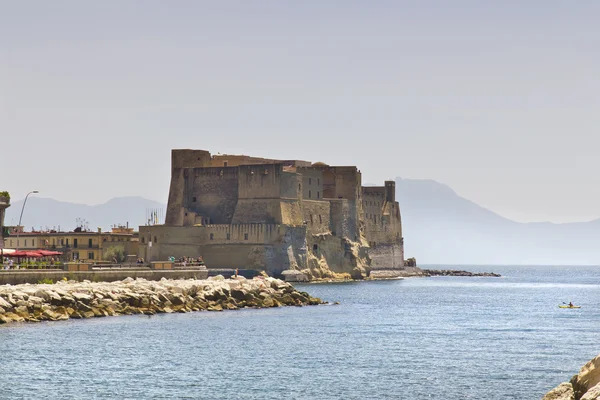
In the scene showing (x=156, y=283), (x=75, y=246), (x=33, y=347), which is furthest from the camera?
(x=75, y=246)

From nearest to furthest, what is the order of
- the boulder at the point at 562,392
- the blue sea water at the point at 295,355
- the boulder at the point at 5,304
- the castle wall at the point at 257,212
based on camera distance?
the boulder at the point at 562,392 → the blue sea water at the point at 295,355 → the boulder at the point at 5,304 → the castle wall at the point at 257,212

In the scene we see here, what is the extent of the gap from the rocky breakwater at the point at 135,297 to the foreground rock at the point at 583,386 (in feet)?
88.8

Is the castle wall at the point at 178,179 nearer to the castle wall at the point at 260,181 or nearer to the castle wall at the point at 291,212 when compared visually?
the castle wall at the point at 260,181

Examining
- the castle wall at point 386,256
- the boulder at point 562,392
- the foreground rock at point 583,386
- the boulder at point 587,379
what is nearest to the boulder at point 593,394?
the foreground rock at point 583,386

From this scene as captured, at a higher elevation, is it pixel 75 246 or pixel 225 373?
pixel 75 246

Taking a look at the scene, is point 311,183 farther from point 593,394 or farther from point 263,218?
point 593,394

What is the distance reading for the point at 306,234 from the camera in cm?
9406

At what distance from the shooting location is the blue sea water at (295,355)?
28.0 metres

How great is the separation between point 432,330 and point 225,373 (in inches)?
658

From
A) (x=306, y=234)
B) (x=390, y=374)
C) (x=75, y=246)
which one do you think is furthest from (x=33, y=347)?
(x=306, y=234)

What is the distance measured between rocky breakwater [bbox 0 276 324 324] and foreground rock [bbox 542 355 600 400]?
88.8ft

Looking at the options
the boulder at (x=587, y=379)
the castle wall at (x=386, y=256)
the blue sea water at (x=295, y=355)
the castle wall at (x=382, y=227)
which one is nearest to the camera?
the boulder at (x=587, y=379)

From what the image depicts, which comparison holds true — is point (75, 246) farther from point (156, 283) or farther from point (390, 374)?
point (390, 374)

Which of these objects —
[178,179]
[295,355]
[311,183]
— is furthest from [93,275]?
[311,183]
